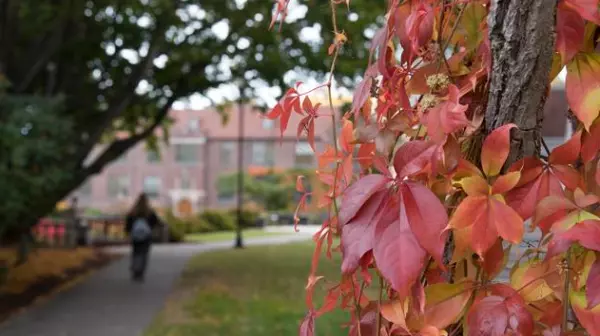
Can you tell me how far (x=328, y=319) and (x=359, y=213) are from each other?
21.1ft

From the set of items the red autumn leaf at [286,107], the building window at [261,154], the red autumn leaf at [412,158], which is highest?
the building window at [261,154]

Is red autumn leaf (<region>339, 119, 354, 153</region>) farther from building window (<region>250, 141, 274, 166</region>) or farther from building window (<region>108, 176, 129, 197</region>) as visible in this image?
building window (<region>108, 176, 129, 197</region>)

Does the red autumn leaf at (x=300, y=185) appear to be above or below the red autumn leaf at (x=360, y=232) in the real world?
above

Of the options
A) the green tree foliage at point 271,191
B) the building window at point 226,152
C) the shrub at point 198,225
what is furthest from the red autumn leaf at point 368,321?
the building window at point 226,152

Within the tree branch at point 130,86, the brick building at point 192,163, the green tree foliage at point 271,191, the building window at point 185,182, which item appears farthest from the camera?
the building window at point 185,182

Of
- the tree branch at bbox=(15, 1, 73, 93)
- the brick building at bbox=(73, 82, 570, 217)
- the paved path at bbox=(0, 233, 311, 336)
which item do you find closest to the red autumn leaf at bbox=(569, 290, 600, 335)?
the paved path at bbox=(0, 233, 311, 336)

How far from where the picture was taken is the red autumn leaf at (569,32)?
111 cm

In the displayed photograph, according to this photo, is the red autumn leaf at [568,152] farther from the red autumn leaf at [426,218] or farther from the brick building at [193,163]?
the brick building at [193,163]

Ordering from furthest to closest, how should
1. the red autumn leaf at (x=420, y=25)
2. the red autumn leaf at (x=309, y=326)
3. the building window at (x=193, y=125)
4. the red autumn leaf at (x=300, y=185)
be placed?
1. the building window at (x=193, y=125)
2. the red autumn leaf at (x=300, y=185)
3. the red autumn leaf at (x=309, y=326)
4. the red autumn leaf at (x=420, y=25)

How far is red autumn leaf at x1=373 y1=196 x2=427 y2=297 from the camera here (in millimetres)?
983

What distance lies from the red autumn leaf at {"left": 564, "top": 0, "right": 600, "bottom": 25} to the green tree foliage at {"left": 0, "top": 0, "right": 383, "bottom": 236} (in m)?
8.52

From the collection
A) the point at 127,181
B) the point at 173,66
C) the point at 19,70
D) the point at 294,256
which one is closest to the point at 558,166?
the point at 19,70

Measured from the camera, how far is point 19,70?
39.1 ft

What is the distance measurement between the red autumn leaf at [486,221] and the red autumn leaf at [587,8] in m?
0.32
